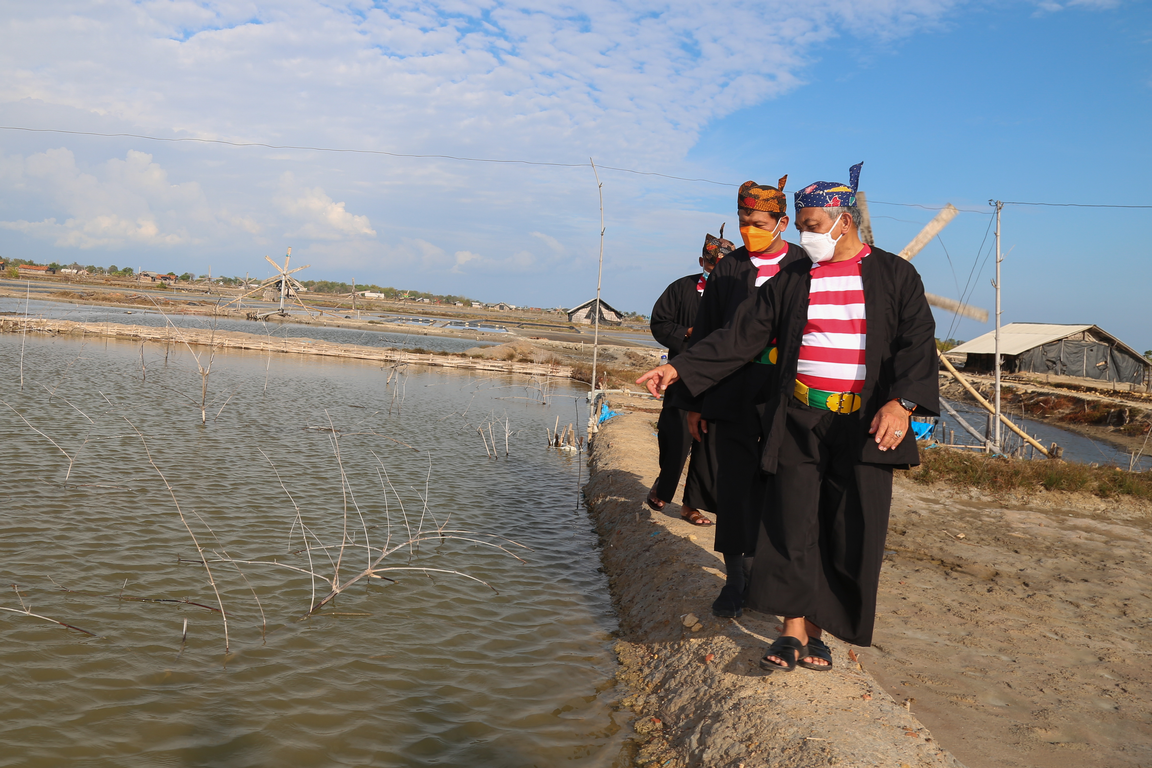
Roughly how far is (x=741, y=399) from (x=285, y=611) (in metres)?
3.03

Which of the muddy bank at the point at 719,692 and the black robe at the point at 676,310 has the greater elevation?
the black robe at the point at 676,310

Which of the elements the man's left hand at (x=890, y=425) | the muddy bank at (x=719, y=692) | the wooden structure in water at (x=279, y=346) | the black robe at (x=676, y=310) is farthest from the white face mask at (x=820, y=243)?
the wooden structure in water at (x=279, y=346)

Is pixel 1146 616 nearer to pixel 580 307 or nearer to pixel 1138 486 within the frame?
pixel 1138 486

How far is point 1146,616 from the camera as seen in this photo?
5090 millimetres

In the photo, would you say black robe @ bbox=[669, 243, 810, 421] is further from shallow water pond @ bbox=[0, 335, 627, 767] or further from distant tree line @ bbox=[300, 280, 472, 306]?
distant tree line @ bbox=[300, 280, 472, 306]

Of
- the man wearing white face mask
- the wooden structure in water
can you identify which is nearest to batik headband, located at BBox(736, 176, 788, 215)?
the man wearing white face mask

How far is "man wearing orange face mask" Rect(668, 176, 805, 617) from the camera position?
137 inches

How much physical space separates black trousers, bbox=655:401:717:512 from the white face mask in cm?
179

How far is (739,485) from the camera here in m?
3.62

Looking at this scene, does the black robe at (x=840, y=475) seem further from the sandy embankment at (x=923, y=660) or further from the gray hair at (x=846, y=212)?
the sandy embankment at (x=923, y=660)

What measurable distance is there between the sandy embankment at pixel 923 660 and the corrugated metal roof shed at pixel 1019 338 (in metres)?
25.2

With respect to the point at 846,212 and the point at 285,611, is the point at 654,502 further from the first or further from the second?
the point at 846,212

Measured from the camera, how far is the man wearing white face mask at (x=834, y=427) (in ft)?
9.27

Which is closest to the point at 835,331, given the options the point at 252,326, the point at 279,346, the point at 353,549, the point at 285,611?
the point at 285,611
